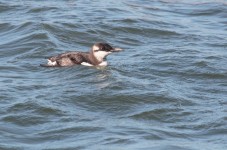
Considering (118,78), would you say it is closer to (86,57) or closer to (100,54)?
(100,54)

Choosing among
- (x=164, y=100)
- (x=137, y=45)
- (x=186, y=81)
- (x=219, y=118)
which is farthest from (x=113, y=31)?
(x=219, y=118)

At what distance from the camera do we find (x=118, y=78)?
17.7m

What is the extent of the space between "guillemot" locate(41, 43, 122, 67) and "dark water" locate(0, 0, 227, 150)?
0.16 m

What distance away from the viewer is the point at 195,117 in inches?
593

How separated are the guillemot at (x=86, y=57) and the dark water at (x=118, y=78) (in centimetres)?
16

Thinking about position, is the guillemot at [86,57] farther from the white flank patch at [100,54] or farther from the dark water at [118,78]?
the dark water at [118,78]

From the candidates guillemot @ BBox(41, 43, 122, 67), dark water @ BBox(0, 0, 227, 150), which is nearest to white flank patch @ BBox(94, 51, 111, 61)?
guillemot @ BBox(41, 43, 122, 67)

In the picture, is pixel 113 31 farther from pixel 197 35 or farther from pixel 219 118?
pixel 219 118

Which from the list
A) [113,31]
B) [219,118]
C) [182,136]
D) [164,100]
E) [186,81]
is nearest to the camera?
[182,136]

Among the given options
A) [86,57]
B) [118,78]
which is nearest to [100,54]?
[86,57]

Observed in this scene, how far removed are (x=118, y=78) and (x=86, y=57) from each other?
3.99ft

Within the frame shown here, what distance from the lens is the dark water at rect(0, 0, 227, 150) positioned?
46.1 ft

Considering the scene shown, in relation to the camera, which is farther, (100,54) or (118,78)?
(100,54)

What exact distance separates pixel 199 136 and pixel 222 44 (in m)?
7.39
